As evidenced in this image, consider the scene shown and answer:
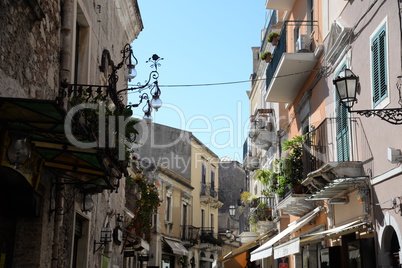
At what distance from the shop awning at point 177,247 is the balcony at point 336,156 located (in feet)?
70.1

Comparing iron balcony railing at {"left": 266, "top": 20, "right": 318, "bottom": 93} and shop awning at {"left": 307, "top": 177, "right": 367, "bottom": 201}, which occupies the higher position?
iron balcony railing at {"left": 266, "top": 20, "right": 318, "bottom": 93}

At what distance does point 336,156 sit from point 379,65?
3.40 metres

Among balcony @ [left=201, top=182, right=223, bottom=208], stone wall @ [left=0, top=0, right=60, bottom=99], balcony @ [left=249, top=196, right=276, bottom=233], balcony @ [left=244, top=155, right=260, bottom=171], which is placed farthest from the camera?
balcony @ [left=201, top=182, right=223, bottom=208]

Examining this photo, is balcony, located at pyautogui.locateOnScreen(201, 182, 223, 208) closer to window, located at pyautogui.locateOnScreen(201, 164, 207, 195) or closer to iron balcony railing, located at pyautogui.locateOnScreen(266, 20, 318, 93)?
window, located at pyautogui.locateOnScreen(201, 164, 207, 195)

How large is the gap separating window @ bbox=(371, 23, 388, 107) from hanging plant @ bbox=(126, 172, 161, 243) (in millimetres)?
Result: 10525

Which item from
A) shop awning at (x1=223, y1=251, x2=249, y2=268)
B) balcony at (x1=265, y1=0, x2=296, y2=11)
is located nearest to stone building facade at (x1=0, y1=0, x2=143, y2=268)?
Result: balcony at (x1=265, y1=0, x2=296, y2=11)

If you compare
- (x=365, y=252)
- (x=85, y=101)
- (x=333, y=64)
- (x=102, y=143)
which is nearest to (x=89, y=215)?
(x=85, y=101)

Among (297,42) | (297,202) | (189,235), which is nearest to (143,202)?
(297,202)

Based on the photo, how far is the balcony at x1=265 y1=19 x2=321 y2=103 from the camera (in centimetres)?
1523

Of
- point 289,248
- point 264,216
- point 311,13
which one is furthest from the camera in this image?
point 264,216

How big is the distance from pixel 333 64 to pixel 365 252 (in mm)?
4410

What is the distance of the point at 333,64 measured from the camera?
13625 millimetres

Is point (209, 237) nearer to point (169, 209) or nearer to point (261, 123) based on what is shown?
point (169, 209)

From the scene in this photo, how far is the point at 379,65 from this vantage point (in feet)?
33.6
